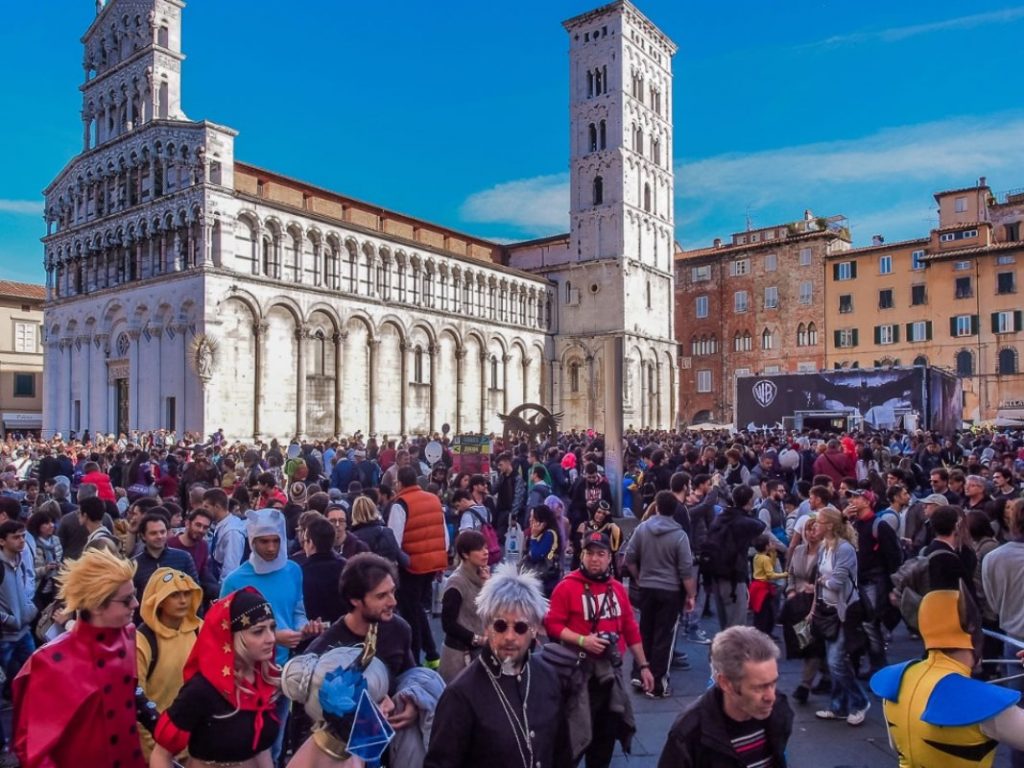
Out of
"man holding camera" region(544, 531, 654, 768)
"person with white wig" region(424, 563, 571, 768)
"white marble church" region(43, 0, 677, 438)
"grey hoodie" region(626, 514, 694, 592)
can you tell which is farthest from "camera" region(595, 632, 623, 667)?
"white marble church" region(43, 0, 677, 438)

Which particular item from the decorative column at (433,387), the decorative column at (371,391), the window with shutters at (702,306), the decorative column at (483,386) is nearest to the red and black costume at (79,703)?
the decorative column at (371,391)

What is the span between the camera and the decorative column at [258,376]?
2958 centimetres

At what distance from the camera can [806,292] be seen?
48.8 meters

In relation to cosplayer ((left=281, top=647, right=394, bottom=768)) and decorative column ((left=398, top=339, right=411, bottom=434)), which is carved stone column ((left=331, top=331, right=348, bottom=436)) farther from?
cosplayer ((left=281, top=647, right=394, bottom=768))

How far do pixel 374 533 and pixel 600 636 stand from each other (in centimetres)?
237

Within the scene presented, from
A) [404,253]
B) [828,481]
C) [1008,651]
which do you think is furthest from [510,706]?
[404,253]

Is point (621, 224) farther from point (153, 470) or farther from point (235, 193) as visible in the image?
point (153, 470)

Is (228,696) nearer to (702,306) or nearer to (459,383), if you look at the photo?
(459,383)

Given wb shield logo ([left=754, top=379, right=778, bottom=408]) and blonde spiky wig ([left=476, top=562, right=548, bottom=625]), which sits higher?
wb shield logo ([left=754, top=379, right=778, bottom=408])

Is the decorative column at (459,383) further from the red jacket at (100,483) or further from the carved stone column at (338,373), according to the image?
the red jacket at (100,483)

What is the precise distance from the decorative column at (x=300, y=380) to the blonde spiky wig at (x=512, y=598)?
2929 cm

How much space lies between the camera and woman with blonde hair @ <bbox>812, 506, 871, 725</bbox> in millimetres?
5715

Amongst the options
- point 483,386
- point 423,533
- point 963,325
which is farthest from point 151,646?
point 963,325

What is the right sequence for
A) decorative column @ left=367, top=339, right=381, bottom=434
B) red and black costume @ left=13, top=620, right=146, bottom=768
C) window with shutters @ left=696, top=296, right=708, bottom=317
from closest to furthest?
red and black costume @ left=13, top=620, right=146, bottom=768 < decorative column @ left=367, top=339, right=381, bottom=434 < window with shutters @ left=696, top=296, right=708, bottom=317
